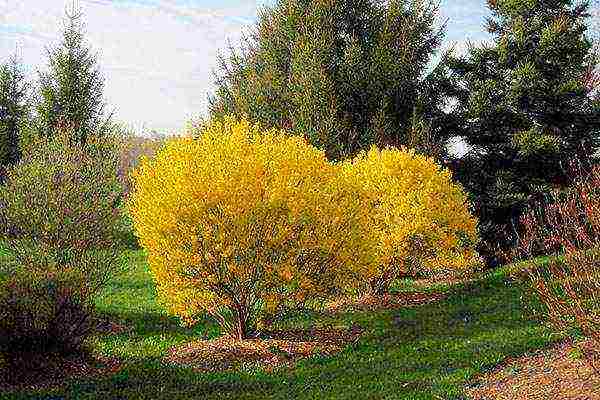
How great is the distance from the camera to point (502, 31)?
901 inches

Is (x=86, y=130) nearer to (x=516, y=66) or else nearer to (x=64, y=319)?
(x=64, y=319)

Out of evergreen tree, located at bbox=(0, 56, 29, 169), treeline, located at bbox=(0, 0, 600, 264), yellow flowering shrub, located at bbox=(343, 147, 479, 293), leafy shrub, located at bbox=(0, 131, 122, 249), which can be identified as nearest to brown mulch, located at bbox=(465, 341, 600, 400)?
yellow flowering shrub, located at bbox=(343, 147, 479, 293)

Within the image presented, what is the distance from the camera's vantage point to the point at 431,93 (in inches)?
925

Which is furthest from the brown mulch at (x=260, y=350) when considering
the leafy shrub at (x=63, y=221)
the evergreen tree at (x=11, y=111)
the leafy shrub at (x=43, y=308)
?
the evergreen tree at (x=11, y=111)

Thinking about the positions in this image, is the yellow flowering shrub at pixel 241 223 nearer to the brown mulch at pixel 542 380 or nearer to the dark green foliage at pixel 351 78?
the brown mulch at pixel 542 380

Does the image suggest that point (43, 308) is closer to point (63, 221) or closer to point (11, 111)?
point (63, 221)

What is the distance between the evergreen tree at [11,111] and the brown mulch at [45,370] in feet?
55.8

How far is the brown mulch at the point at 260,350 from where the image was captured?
1061 cm

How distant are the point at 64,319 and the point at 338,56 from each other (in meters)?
15.1

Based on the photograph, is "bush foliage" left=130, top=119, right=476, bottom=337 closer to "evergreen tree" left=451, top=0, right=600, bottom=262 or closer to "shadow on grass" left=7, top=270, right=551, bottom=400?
"shadow on grass" left=7, top=270, right=551, bottom=400

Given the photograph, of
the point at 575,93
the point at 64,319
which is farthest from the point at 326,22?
the point at 64,319

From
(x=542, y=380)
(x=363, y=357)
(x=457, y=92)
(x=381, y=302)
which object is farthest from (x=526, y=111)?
(x=542, y=380)

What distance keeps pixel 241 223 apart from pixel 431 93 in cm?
1433

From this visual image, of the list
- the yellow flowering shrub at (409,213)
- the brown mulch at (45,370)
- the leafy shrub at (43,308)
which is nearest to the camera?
the brown mulch at (45,370)
